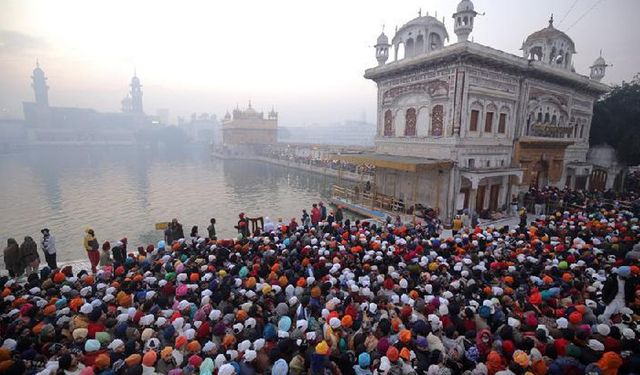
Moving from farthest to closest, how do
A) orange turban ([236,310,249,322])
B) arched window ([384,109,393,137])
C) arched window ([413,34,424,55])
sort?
1. arched window ([384,109,393,137])
2. arched window ([413,34,424,55])
3. orange turban ([236,310,249,322])

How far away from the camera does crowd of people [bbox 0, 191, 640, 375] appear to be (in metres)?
5.43

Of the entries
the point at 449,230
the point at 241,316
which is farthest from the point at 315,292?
the point at 449,230

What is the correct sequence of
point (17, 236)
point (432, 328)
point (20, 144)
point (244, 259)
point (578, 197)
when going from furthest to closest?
point (20, 144) → point (578, 197) → point (17, 236) → point (244, 259) → point (432, 328)

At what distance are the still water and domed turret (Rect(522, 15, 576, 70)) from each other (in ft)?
61.5

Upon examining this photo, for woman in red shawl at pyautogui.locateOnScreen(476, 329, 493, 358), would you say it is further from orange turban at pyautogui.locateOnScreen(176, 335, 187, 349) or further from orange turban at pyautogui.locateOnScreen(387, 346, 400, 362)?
orange turban at pyautogui.locateOnScreen(176, 335, 187, 349)

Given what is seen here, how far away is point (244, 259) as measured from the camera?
9.87 m

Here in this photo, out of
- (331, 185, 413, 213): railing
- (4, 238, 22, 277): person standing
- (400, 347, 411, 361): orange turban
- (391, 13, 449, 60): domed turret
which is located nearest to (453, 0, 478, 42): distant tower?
(391, 13, 449, 60): domed turret

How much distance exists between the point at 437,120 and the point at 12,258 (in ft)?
61.6

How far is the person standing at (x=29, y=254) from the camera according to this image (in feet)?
33.1

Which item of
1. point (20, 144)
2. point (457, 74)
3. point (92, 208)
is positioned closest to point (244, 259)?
point (457, 74)

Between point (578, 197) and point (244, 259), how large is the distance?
19261 mm

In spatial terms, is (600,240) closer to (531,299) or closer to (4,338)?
(531,299)

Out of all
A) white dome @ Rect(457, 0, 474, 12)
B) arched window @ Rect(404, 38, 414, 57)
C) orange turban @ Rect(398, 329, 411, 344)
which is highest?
white dome @ Rect(457, 0, 474, 12)

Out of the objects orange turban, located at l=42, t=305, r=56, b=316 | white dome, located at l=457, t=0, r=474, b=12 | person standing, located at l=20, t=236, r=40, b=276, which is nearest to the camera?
orange turban, located at l=42, t=305, r=56, b=316
